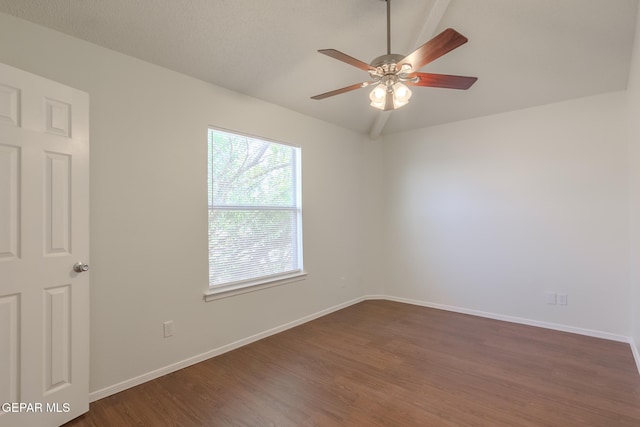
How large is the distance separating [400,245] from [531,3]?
122 inches

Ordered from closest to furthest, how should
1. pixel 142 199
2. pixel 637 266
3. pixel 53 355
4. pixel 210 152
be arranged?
pixel 53 355
pixel 142 199
pixel 637 266
pixel 210 152

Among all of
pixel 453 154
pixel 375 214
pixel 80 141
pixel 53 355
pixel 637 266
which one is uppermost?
pixel 453 154

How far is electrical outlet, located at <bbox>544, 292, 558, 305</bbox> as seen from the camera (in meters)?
3.37

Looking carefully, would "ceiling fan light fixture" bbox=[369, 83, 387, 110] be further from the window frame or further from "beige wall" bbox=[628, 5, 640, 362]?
"beige wall" bbox=[628, 5, 640, 362]

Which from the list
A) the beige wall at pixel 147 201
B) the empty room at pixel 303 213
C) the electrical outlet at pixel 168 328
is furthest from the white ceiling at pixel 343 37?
the electrical outlet at pixel 168 328

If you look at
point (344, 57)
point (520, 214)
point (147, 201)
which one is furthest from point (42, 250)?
point (520, 214)

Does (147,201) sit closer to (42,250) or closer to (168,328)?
(42,250)

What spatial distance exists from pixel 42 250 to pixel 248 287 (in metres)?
1.66

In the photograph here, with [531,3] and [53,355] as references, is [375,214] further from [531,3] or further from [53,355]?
[53,355]

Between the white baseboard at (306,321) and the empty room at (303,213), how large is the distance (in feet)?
0.07

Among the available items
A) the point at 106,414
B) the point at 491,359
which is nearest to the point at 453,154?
the point at 491,359

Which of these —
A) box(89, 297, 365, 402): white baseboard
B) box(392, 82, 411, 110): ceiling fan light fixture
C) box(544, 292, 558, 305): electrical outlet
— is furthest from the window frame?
box(544, 292, 558, 305): electrical outlet

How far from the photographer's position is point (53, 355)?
1.80 m

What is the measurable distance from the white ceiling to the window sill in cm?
194
